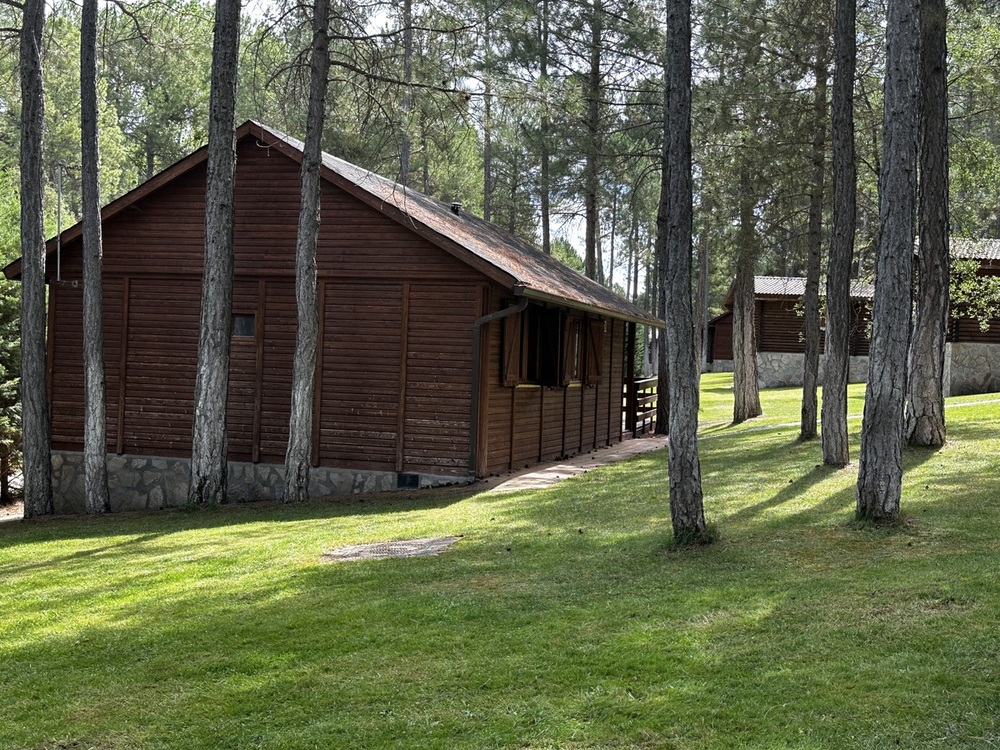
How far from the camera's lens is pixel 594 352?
770 inches

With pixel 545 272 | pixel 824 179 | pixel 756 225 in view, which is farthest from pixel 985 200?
pixel 545 272

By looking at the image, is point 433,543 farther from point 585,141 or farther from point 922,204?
point 585,141

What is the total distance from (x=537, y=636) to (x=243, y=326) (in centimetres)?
1103

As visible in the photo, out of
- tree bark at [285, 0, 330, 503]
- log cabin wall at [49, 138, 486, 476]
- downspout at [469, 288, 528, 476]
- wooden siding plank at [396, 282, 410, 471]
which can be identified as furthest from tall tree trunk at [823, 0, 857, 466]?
tree bark at [285, 0, 330, 503]

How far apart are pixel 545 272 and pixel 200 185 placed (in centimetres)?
590

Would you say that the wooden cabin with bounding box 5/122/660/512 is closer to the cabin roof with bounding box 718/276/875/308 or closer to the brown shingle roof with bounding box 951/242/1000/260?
the brown shingle roof with bounding box 951/242/1000/260

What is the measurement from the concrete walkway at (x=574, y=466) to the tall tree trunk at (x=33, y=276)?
6.88 metres

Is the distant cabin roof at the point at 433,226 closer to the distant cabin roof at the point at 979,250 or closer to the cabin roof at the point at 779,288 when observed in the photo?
the distant cabin roof at the point at 979,250

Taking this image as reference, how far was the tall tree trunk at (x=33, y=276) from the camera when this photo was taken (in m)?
14.6

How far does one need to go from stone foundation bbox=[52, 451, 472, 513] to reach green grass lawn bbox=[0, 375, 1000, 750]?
4379 mm

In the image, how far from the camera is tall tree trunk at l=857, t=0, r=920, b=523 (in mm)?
8305

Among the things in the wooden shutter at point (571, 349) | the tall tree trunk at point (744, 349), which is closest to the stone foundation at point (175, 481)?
the wooden shutter at point (571, 349)

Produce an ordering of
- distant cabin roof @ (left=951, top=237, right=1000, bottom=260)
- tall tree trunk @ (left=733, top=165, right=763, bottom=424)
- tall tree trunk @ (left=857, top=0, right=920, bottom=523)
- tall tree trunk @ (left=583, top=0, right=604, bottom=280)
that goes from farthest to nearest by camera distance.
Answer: distant cabin roof @ (left=951, top=237, right=1000, bottom=260) → tall tree trunk @ (left=733, top=165, right=763, bottom=424) → tall tree trunk @ (left=583, top=0, right=604, bottom=280) → tall tree trunk @ (left=857, top=0, right=920, bottom=523)

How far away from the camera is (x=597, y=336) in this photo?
1977 cm
